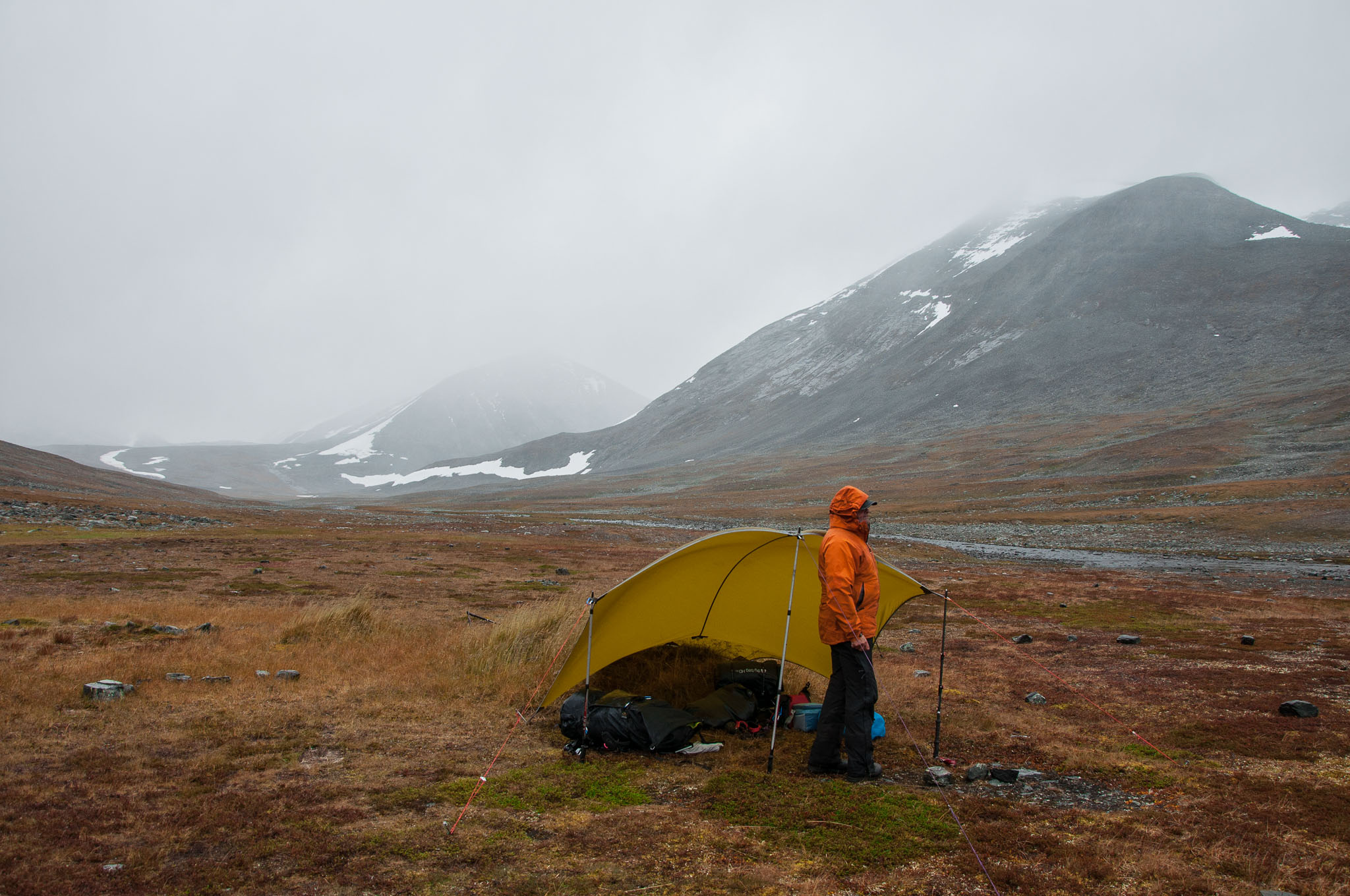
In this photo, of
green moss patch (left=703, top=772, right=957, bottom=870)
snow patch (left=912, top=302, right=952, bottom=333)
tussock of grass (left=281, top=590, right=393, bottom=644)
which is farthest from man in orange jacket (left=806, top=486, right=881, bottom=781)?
snow patch (left=912, top=302, right=952, bottom=333)

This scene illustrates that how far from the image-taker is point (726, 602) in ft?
36.2

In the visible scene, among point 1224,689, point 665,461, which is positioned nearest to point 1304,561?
point 1224,689

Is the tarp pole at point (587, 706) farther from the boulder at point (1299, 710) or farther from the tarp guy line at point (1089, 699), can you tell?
the boulder at point (1299, 710)

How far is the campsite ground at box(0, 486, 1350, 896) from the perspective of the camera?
5.46 m

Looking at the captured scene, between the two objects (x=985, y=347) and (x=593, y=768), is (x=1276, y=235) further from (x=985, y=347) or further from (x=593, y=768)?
(x=593, y=768)

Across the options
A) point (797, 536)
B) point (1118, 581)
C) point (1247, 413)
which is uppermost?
point (1247, 413)

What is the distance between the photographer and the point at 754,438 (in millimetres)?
158000

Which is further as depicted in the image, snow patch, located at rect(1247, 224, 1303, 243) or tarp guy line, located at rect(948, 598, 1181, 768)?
snow patch, located at rect(1247, 224, 1303, 243)

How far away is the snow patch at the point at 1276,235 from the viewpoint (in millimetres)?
140375

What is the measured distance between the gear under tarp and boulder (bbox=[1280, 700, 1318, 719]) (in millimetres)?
4952

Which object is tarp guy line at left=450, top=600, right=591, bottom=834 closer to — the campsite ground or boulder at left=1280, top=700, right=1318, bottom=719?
the campsite ground

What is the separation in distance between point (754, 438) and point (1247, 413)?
300 ft

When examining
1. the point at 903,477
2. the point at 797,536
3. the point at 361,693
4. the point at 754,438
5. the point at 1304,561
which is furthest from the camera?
the point at 754,438

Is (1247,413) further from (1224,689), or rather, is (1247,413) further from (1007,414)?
(1224,689)
